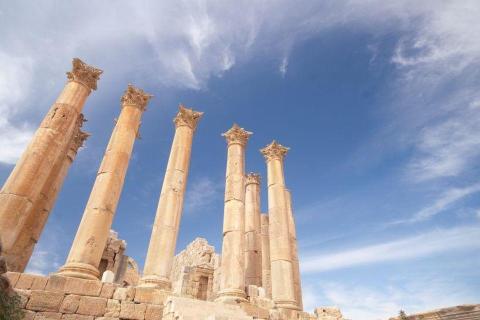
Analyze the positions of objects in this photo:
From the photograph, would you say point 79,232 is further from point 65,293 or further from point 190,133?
point 190,133

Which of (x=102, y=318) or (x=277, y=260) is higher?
(x=277, y=260)

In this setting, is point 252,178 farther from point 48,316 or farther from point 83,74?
point 48,316

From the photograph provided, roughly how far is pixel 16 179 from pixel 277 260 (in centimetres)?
1357

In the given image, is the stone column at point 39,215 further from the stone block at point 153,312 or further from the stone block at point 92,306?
the stone block at point 153,312

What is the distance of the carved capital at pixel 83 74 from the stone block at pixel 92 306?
452 inches

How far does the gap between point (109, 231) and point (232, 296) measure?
22.1 feet

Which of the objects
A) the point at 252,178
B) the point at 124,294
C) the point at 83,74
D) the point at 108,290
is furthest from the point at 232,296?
the point at 83,74

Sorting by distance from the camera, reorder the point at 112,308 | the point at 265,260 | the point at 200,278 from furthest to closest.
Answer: the point at 200,278, the point at 265,260, the point at 112,308

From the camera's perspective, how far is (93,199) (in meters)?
14.3

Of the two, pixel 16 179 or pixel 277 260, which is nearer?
pixel 16 179

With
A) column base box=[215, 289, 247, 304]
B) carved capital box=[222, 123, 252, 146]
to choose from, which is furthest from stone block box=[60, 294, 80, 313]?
carved capital box=[222, 123, 252, 146]

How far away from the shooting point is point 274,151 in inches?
901

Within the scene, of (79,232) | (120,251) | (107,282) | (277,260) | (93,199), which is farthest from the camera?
(120,251)

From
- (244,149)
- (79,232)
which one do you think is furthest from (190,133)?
(79,232)
